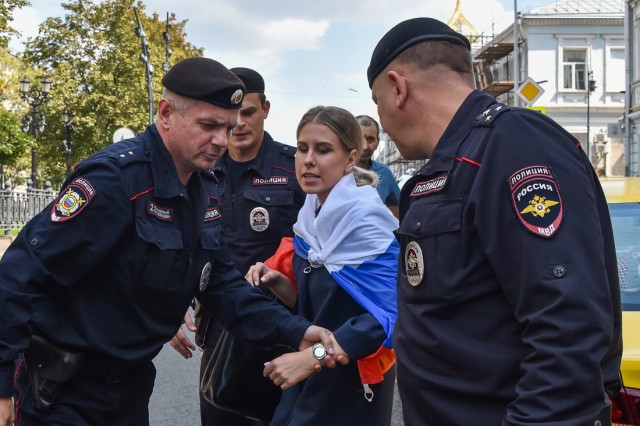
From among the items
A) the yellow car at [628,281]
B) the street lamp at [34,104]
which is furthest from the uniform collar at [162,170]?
the street lamp at [34,104]

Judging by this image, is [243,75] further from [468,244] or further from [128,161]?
[468,244]

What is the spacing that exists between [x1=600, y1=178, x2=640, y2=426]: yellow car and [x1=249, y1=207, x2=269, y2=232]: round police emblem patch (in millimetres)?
1889

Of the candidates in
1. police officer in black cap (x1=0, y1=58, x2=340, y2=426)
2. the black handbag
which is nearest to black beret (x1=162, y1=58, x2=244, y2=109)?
police officer in black cap (x1=0, y1=58, x2=340, y2=426)

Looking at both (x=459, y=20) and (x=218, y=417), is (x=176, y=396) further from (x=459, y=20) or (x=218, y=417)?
(x=459, y=20)

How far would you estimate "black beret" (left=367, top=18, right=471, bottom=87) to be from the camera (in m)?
2.06

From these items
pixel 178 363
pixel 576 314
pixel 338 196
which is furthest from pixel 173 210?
pixel 178 363

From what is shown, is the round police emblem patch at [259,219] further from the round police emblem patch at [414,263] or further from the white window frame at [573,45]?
the white window frame at [573,45]

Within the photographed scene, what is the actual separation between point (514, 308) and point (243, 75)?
2917 millimetres

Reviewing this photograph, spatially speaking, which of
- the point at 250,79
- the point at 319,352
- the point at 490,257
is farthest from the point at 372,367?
the point at 250,79

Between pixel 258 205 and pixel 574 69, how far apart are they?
4845cm

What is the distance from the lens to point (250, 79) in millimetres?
4359

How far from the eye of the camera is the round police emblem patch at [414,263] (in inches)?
75.9

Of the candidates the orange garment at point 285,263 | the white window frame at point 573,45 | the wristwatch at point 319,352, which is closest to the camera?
the wristwatch at point 319,352

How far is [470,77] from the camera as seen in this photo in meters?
2.09
